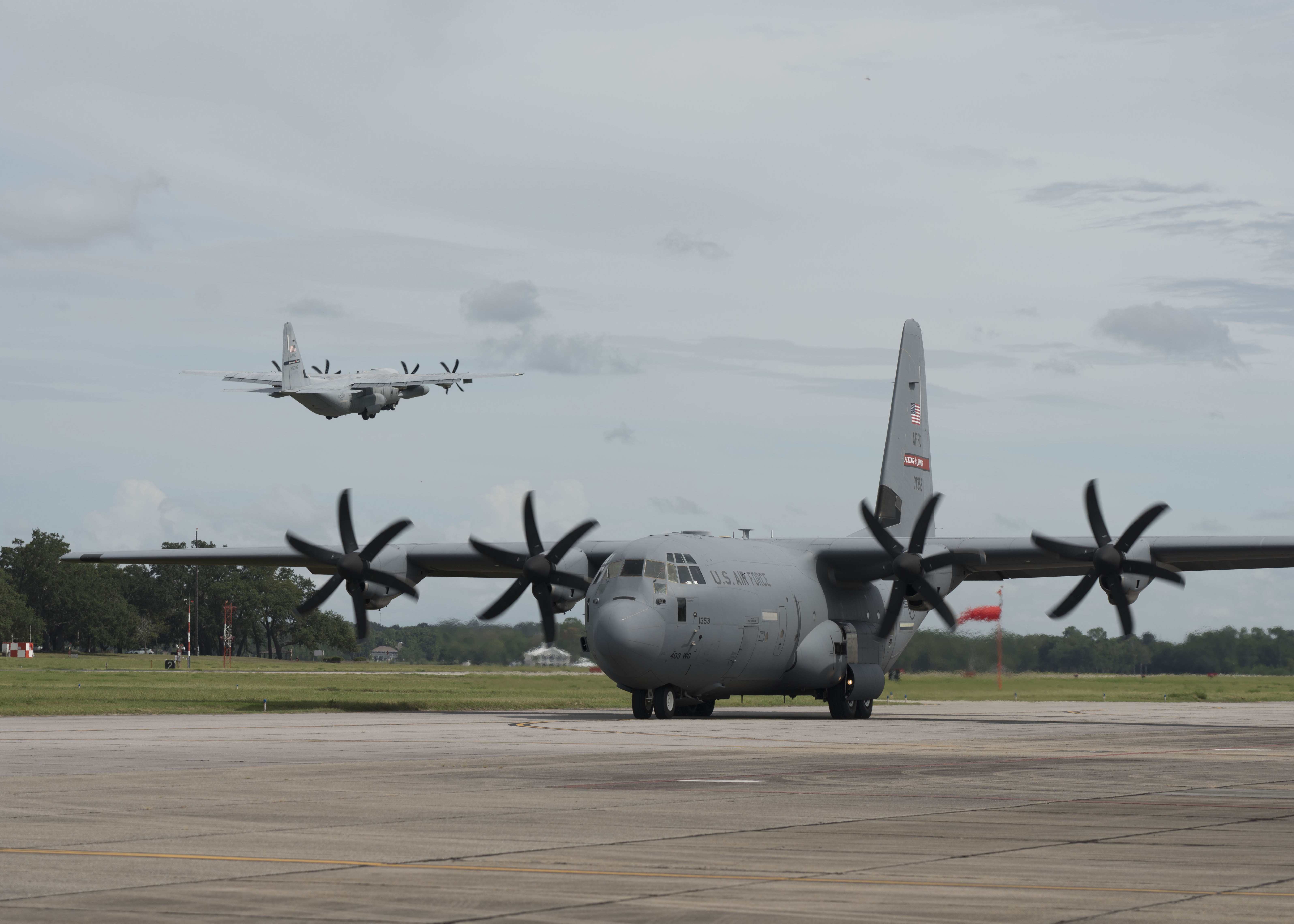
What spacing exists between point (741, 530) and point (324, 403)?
3596 cm

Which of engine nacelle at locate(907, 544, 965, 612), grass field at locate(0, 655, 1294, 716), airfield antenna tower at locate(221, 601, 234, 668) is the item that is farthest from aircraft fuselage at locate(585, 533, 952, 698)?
airfield antenna tower at locate(221, 601, 234, 668)

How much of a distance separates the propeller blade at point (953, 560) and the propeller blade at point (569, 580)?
28.7 feet

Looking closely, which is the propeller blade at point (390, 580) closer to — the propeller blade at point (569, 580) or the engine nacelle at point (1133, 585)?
the propeller blade at point (569, 580)

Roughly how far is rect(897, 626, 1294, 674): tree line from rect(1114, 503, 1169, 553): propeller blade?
7750mm

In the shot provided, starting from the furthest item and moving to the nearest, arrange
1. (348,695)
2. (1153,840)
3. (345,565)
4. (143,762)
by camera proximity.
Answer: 1. (348,695)
2. (345,565)
3. (143,762)
4. (1153,840)

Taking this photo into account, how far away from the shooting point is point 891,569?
119 feet

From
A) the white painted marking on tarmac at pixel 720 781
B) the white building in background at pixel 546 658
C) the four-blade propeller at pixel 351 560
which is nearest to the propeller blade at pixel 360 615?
the four-blade propeller at pixel 351 560

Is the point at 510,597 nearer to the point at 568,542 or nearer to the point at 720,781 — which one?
the point at 568,542

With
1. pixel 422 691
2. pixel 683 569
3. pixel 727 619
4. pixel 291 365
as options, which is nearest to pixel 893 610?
pixel 727 619

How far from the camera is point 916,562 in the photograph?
35750 mm

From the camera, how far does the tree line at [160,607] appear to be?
154500 millimetres

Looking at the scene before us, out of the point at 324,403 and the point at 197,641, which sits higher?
the point at 324,403

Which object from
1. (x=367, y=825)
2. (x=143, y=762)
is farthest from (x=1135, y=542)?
(x=367, y=825)

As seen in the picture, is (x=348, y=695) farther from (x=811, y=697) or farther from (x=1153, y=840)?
(x=1153, y=840)
